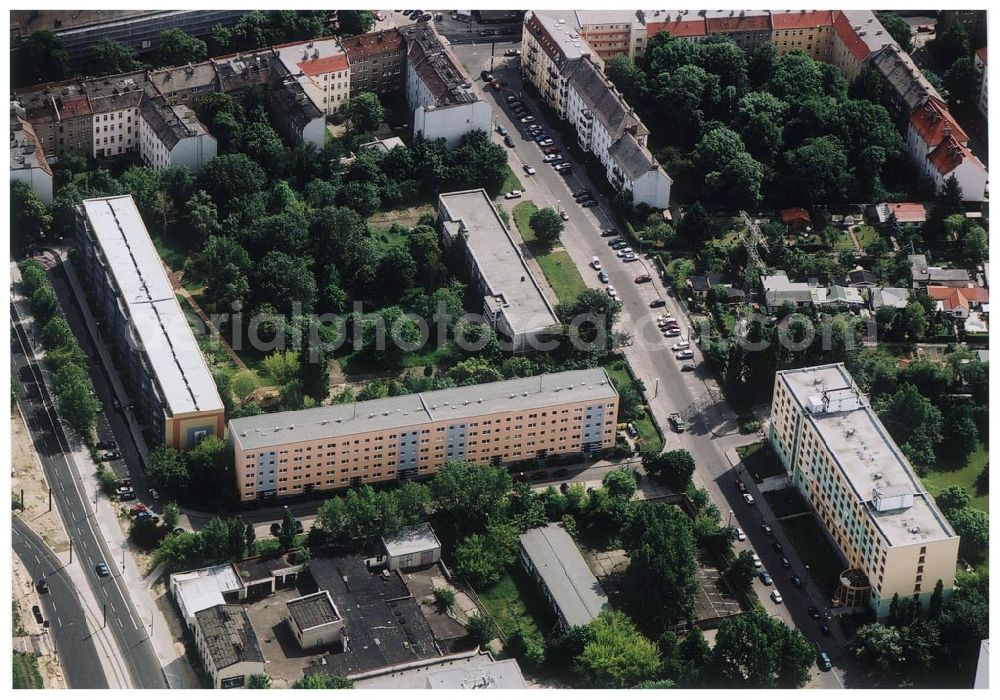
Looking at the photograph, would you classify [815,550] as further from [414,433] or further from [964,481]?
[414,433]

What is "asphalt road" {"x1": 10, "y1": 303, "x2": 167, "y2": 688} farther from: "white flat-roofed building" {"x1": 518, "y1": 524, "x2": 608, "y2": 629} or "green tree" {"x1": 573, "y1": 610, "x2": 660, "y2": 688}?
"green tree" {"x1": 573, "y1": 610, "x2": 660, "y2": 688}

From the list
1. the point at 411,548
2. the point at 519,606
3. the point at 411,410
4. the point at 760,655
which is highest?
the point at 411,410

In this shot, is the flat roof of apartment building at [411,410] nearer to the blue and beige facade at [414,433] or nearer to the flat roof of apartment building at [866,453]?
the blue and beige facade at [414,433]

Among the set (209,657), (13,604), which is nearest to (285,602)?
(209,657)

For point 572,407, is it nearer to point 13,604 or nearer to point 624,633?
point 624,633

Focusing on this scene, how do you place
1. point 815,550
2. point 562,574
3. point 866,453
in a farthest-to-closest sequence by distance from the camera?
point 815,550
point 866,453
point 562,574

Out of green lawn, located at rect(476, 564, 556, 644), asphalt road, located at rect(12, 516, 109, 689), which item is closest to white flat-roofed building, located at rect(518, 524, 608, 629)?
green lawn, located at rect(476, 564, 556, 644)

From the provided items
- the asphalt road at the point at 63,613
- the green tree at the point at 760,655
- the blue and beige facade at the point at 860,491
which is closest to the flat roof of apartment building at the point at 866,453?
the blue and beige facade at the point at 860,491

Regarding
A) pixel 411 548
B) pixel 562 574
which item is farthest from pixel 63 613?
pixel 562 574
